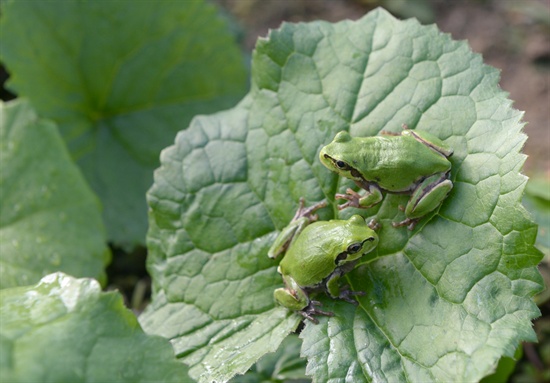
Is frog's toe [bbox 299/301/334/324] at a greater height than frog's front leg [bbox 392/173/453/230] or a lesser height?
lesser

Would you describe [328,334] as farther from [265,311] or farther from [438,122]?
[438,122]

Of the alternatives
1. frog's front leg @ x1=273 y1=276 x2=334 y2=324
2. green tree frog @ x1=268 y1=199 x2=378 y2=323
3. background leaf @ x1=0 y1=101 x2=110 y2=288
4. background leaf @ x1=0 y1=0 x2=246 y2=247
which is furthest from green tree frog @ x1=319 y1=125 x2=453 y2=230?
background leaf @ x1=0 y1=0 x2=246 y2=247

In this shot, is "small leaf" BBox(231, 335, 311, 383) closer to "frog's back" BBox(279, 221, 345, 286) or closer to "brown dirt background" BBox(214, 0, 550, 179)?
"frog's back" BBox(279, 221, 345, 286)

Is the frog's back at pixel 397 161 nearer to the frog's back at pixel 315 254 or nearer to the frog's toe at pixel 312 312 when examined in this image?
the frog's back at pixel 315 254

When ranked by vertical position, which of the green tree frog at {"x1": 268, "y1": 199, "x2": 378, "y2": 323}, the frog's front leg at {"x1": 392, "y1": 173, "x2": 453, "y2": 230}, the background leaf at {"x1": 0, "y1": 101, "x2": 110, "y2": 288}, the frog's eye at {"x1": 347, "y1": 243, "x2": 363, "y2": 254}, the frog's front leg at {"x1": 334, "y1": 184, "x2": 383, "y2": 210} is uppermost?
the frog's front leg at {"x1": 392, "y1": 173, "x2": 453, "y2": 230}

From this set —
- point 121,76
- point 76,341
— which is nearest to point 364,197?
point 76,341
